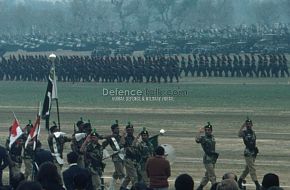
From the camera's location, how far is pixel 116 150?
2641 cm

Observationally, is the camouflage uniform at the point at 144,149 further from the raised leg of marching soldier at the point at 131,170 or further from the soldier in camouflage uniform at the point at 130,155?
the raised leg of marching soldier at the point at 131,170

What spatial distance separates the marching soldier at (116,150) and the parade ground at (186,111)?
126 cm

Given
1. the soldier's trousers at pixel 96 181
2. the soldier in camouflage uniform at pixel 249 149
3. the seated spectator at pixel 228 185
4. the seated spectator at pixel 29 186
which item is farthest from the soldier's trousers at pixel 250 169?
the seated spectator at pixel 29 186

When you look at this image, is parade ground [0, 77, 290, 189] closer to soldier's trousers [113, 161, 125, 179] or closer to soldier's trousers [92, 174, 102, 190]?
soldier's trousers [113, 161, 125, 179]

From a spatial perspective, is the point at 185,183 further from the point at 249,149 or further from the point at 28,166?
the point at 28,166

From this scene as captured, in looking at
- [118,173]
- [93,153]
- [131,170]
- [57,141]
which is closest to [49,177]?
[93,153]

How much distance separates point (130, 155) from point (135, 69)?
39.6 metres

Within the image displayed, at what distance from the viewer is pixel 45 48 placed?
10638 cm

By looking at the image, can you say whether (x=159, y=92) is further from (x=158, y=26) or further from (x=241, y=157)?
(x=158, y=26)

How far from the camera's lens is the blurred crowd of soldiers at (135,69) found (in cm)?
6581

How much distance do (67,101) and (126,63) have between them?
14.6 meters

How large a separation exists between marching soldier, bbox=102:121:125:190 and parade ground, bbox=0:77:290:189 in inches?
49.7

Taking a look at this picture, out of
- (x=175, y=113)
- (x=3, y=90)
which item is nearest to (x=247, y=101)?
(x=175, y=113)

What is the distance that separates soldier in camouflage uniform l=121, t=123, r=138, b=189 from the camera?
2617 cm
